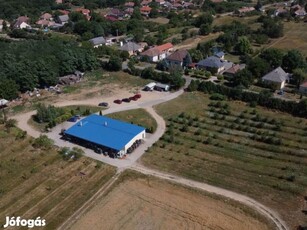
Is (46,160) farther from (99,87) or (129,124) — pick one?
(99,87)

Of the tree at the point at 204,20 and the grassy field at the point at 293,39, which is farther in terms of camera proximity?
the tree at the point at 204,20

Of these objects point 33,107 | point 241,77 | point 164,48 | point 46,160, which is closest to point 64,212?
point 46,160

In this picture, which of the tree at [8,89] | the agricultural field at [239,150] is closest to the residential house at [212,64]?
the agricultural field at [239,150]

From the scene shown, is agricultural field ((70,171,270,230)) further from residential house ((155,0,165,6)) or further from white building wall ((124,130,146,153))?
residential house ((155,0,165,6))

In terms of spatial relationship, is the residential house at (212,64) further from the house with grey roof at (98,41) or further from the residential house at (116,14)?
the residential house at (116,14)

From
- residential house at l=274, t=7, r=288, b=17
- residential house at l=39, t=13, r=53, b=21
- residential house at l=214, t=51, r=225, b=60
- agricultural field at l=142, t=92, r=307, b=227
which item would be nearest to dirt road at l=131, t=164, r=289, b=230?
agricultural field at l=142, t=92, r=307, b=227
